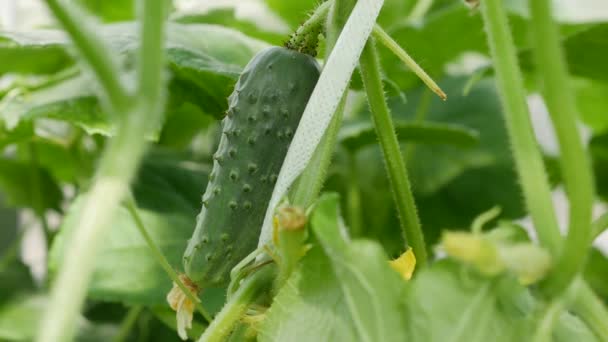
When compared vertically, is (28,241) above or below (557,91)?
below

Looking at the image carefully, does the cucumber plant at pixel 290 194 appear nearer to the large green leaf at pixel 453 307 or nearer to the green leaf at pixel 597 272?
the large green leaf at pixel 453 307

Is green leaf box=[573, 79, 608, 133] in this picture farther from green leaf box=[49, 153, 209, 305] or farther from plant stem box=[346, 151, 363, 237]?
green leaf box=[49, 153, 209, 305]

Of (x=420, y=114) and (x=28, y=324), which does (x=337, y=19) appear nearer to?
(x=420, y=114)

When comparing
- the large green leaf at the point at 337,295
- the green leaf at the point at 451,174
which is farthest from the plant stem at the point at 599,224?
the green leaf at the point at 451,174

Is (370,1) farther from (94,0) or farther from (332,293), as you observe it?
(94,0)

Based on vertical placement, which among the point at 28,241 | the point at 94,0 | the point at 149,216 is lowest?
the point at 28,241

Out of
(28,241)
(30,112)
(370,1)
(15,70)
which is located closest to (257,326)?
(370,1)

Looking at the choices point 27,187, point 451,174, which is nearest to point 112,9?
point 27,187
